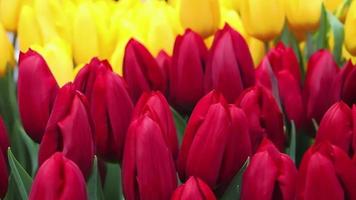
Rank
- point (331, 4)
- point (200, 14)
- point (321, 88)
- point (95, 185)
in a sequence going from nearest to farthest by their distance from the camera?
1. point (95, 185)
2. point (321, 88)
3. point (200, 14)
4. point (331, 4)

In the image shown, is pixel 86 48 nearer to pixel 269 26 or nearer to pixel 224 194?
pixel 269 26

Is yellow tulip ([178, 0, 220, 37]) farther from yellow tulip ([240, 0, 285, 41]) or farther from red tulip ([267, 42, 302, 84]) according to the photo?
red tulip ([267, 42, 302, 84])

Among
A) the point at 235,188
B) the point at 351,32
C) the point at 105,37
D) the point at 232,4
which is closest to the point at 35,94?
the point at 235,188

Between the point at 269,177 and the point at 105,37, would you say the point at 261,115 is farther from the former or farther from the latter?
the point at 105,37

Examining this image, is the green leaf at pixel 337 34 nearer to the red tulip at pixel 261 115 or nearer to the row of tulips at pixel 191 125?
the row of tulips at pixel 191 125

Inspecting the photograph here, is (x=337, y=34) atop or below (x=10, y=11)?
below

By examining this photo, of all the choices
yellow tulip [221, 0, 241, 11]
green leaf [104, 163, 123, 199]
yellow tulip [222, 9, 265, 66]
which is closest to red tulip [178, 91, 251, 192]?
green leaf [104, 163, 123, 199]
